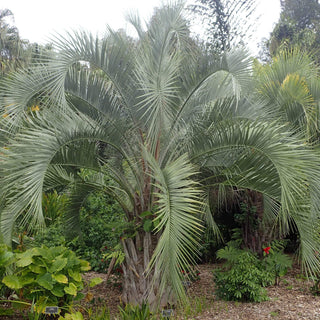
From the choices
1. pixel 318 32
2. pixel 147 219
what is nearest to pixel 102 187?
pixel 147 219

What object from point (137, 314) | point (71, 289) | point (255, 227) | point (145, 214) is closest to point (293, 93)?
point (255, 227)

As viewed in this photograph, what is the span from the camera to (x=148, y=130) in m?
5.05

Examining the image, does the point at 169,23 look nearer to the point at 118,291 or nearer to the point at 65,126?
the point at 65,126

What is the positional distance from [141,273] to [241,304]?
1400mm

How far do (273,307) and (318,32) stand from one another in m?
22.9

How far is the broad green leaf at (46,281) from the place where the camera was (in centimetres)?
414

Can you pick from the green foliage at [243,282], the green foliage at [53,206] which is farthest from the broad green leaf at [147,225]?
the green foliage at [53,206]

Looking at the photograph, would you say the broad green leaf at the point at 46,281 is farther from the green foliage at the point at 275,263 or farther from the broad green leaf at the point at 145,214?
the green foliage at the point at 275,263

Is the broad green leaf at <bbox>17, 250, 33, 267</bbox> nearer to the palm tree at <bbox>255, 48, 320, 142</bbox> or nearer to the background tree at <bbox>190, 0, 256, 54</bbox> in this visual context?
the palm tree at <bbox>255, 48, 320, 142</bbox>

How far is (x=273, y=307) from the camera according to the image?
5.18m

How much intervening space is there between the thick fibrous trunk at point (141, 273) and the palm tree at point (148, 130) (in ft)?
0.04

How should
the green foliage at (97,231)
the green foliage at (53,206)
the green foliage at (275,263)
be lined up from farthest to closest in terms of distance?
the green foliage at (53,206), the green foliage at (97,231), the green foliage at (275,263)

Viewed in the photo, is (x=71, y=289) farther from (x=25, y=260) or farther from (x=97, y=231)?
(x=97, y=231)

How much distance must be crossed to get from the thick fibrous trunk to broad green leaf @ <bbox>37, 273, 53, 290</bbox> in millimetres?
1156
